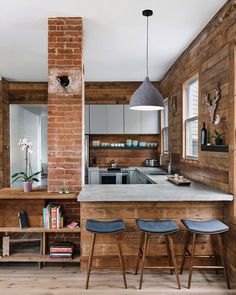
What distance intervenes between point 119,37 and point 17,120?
477 centimetres

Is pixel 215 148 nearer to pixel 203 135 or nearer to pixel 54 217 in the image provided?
pixel 203 135

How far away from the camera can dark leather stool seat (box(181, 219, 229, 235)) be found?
8.59 ft

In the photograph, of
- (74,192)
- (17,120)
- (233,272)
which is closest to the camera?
(233,272)

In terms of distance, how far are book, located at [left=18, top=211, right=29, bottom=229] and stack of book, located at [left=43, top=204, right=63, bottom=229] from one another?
24 centimetres

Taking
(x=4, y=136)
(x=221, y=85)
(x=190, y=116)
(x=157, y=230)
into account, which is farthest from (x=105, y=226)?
(x=4, y=136)

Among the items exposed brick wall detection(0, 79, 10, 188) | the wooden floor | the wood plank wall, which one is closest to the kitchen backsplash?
exposed brick wall detection(0, 79, 10, 188)

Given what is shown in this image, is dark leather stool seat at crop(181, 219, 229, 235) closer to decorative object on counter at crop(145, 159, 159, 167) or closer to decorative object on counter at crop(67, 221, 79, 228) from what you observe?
decorative object on counter at crop(67, 221, 79, 228)

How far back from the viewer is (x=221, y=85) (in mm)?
3061

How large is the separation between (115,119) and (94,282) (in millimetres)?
4159

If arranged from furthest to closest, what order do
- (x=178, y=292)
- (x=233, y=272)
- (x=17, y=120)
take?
(x=17, y=120) < (x=233, y=272) < (x=178, y=292)

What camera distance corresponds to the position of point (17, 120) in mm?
7586

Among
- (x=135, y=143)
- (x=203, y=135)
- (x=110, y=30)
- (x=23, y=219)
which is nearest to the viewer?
(x=23, y=219)

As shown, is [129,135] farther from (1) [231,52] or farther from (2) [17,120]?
(1) [231,52]

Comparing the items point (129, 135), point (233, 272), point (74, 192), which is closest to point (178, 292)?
point (233, 272)
